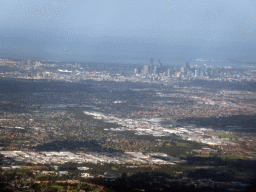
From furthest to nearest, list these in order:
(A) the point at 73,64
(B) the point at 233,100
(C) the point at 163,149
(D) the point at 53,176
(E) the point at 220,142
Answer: (A) the point at 73,64
(B) the point at 233,100
(E) the point at 220,142
(C) the point at 163,149
(D) the point at 53,176

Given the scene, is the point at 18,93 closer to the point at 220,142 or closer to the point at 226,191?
the point at 220,142

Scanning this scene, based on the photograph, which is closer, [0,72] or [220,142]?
[220,142]

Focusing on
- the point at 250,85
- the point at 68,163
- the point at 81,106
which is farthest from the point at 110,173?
the point at 250,85

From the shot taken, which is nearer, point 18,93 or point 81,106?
point 81,106

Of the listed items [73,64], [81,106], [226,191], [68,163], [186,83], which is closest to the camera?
[226,191]

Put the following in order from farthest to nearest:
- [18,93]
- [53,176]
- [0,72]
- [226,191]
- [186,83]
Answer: [186,83] < [0,72] < [18,93] < [53,176] < [226,191]

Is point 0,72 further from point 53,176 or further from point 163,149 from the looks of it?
point 53,176

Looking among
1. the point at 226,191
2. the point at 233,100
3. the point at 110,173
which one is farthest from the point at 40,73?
the point at 226,191

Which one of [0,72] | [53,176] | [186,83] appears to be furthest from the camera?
[186,83]
